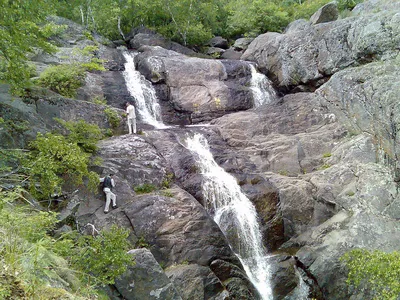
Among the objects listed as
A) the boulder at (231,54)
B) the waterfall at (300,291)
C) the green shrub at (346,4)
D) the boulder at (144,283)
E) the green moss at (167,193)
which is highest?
the green shrub at (346,4)

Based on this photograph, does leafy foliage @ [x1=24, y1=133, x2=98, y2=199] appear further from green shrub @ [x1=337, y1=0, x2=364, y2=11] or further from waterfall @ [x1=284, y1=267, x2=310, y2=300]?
green shrub @ [x1=337, y1=0, x2=364, y2=11]

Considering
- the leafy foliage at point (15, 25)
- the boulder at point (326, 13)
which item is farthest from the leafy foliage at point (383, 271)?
the boulder at point (326, 13)

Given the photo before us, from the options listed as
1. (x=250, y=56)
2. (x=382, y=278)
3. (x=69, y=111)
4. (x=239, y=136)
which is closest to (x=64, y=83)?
(x=69, y=111)

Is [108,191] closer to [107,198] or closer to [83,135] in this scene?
[107,198]

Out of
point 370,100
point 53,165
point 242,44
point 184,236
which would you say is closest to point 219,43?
point 242,44

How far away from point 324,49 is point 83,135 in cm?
1469

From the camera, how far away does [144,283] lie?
27.9 ft

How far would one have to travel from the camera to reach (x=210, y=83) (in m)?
21.9

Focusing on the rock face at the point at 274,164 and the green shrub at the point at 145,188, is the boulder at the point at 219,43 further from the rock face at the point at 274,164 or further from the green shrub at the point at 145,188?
the green shrub at the point at 145,188

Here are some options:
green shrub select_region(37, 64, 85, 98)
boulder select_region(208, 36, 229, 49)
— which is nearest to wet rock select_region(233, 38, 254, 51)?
boulder select_region(208, 36, 229, 49)

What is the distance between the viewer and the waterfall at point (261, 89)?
22.0m

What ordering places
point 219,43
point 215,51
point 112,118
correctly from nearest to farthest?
point 112,118, point 215,51, point 219,43

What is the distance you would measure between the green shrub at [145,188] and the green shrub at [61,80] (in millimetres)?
7244

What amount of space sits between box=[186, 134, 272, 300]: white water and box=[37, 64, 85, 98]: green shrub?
8066 millimetres
